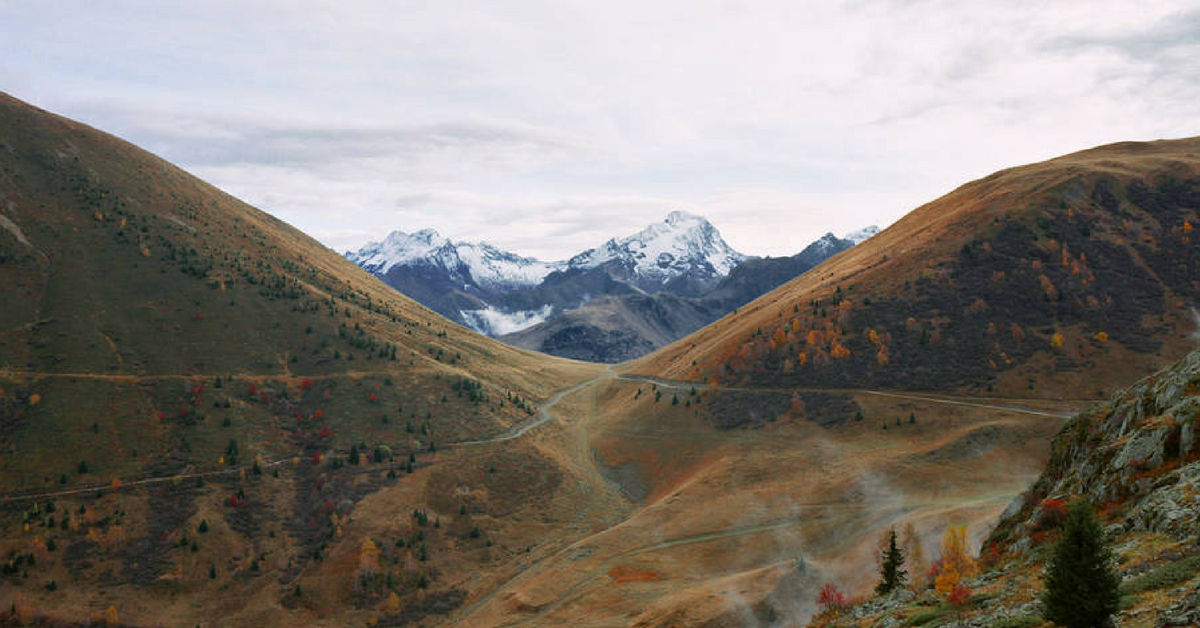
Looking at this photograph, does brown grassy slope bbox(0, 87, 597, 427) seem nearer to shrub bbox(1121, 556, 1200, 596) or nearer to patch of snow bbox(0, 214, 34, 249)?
patch of snow bbox(0, 214, 34, 249)

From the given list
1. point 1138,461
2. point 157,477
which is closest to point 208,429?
point 157,477

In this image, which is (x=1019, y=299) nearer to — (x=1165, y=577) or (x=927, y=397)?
(x=927, y=397)

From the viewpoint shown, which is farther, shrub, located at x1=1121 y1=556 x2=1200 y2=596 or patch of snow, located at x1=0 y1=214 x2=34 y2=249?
patch of snow, located at x1=0 y1=214 x2=34 y2=249

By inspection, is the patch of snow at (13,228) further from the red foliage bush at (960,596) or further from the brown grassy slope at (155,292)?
the red foliage bush at (960,596)

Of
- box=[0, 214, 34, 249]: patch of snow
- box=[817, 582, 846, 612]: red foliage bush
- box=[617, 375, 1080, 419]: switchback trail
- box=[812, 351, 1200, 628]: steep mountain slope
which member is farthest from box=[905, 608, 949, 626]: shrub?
box=[0, 214, 34, 249]: patch of snow

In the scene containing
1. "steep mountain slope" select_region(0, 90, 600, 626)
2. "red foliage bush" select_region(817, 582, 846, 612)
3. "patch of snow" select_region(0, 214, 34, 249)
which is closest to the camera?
"red foliage bush" select_region(817, 582, 846, 612)

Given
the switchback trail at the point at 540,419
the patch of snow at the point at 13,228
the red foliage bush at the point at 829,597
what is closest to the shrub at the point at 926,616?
the red foliage bush at the point at 829,597
